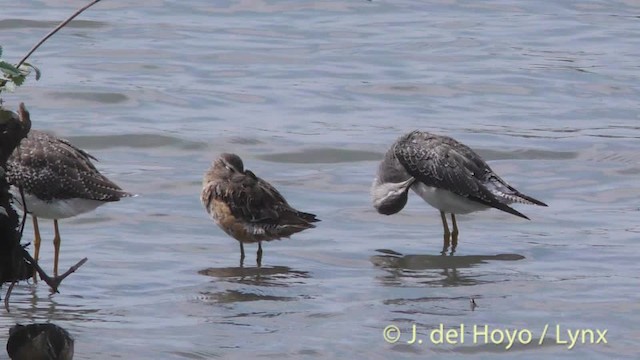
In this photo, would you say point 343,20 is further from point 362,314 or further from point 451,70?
point 362,314

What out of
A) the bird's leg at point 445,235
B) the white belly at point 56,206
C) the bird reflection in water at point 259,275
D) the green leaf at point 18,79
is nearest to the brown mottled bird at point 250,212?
the bird reflection in water at point 259,275

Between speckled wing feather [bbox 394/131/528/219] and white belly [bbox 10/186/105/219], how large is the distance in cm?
263

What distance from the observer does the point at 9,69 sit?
5.61 metres

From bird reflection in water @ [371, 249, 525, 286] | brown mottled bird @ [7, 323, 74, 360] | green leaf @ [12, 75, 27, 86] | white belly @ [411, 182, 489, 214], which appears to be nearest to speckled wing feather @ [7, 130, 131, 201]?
bird reflection in water @ [371, 249, 525, 286]

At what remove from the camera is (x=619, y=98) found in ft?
54.2

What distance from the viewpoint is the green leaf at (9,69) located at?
5.58 meters

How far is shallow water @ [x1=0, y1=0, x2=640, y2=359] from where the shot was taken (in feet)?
28.1

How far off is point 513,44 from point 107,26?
5.26 meters

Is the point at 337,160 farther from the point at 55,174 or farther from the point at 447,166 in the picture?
the point at 55,174

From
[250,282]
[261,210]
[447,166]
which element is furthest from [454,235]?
[250,282]

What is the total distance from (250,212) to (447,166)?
5.85 feet

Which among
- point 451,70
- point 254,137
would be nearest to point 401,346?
point 254,137

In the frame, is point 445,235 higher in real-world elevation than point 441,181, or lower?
lower

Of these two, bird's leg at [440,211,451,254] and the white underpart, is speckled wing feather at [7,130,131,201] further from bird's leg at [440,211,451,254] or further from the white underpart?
bird's leg at [440,211,451,254]
